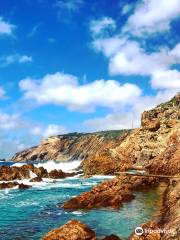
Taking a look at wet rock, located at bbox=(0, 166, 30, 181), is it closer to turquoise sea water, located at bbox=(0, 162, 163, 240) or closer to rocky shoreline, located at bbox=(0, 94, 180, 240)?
rocky shoreline, located at bbox=(0, 94, 180, 240)

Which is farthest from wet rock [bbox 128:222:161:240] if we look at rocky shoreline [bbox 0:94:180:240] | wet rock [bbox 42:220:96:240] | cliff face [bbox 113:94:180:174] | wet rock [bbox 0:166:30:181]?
wet rock [bbox 0:166:30:181]

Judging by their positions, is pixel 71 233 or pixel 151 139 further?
pixel 151 139

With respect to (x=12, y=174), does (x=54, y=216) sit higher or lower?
lower

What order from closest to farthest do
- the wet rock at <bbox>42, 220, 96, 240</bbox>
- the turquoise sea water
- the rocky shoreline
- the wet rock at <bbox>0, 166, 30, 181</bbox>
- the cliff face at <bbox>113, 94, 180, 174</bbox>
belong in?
the wet rock at <bbox>42, 220, 96, 240</bbox> < the rocky shoreline < the turquoise sea water < the wet rock at <bbox>0, 166, 30, 181</bbox> < the cliff face at <bbox>113, 94, 180, 174</bbox>

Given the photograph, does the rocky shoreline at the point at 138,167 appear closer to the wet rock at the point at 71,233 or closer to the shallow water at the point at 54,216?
the wet rock at the point at 71,233

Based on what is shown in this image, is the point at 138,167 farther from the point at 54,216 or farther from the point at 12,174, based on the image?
the point at 54,216

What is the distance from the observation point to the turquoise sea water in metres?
39.8

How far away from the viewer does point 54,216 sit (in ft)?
157

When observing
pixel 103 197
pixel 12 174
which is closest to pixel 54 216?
pixel 103 197

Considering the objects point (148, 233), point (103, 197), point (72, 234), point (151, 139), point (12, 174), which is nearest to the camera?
point (148, 233)

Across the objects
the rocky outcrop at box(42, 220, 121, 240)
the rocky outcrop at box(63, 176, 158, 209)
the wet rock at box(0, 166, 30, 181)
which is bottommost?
the rocky outcrop at box(42, 220, 121, 240)

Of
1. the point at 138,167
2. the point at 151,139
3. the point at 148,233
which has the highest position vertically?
the point at 151,139

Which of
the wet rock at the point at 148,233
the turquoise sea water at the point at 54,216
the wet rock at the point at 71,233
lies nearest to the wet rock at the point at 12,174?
the turquoise sea water at the point at 54,216

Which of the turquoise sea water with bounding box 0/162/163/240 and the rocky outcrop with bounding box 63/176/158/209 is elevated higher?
the rocky outcrop with bounding box 63/176/158/209
